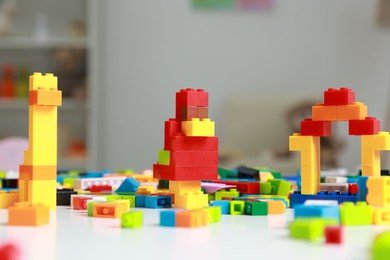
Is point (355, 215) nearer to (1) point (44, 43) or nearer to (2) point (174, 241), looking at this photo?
(2) point (174, 241)

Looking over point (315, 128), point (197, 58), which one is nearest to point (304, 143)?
point (315, 128)

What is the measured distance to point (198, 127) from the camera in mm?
920

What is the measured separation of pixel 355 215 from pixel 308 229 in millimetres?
152

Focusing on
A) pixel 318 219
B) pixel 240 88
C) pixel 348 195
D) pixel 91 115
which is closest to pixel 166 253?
pixel 318 219

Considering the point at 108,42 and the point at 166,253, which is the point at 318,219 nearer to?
the point at 166,253

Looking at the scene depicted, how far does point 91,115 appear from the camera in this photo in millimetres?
4094

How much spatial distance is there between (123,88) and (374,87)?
5.80 ft

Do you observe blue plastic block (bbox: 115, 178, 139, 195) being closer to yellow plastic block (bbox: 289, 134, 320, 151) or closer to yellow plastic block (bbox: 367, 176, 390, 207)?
yellow plastic block (bbox: 289, 134, 320, 151)

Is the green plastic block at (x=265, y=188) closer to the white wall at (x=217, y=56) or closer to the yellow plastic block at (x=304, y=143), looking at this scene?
the yellow plastic block at (x=304, y=143)

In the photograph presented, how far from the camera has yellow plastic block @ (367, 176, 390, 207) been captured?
2.89ft

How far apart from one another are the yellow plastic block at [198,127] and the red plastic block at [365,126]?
22 cm

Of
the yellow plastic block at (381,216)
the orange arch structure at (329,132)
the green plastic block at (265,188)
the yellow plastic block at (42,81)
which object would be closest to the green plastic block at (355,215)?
the yellow plastic block at (381,216)

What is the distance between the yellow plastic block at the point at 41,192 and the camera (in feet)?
3.00

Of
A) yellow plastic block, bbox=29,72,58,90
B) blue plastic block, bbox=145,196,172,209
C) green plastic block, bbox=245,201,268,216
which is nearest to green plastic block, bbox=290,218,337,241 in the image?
green plastic block, bbox=245,201,268,216
